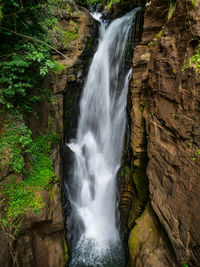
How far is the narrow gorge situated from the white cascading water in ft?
0.16

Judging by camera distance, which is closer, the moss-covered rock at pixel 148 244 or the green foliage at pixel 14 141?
the moss-covered rock at pixel 148 244

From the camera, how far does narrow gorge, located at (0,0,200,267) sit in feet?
12.0

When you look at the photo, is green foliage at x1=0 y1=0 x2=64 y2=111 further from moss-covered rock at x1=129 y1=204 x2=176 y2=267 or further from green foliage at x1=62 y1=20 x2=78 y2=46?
moss-covered rock at x1=129 y1=204 x2=176 y2=267

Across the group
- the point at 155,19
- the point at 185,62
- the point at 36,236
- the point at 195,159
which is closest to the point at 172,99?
the point at 185,62

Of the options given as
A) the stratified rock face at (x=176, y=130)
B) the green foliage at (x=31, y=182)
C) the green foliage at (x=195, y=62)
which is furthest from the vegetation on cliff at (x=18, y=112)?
the green foliage at (x=195, y=62)

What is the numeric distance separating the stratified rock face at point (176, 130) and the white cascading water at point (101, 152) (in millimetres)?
2407

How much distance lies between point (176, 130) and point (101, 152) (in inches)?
202

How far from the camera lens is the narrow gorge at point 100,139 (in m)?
A: 3.66

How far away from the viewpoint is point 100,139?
28.5ft

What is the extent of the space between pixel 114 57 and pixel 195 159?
7308 mm

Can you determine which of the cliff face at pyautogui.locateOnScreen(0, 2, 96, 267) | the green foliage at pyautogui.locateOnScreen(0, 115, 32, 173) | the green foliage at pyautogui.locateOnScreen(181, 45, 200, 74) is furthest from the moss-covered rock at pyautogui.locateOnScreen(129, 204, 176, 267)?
the green foliage at pyautogui.locateOnScreen(181, 45, 200, 74)

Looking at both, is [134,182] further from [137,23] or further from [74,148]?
[137,23]

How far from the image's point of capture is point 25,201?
4.39 meters

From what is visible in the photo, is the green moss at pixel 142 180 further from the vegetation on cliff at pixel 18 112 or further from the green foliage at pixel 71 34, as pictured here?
the green foliage at pixel 71 34
